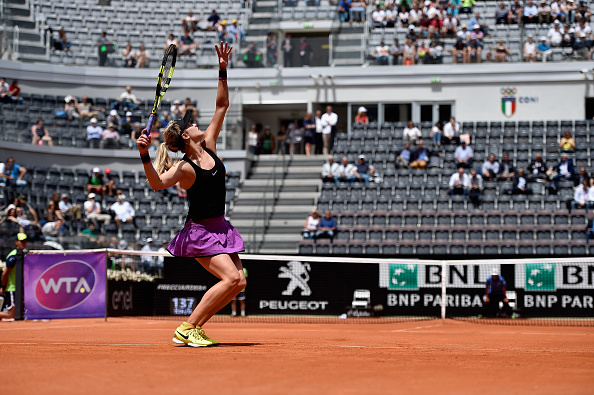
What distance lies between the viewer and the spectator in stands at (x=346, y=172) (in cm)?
2803

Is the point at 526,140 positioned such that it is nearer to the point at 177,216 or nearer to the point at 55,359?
the point at 177,216

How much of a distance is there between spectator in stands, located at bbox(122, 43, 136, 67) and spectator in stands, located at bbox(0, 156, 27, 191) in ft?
26.4

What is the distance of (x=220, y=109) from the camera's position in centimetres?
932

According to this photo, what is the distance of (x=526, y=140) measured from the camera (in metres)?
28.9

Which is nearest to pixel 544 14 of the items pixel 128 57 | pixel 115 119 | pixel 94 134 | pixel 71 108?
pixel 128 57

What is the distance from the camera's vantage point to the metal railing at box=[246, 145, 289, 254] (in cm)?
2658

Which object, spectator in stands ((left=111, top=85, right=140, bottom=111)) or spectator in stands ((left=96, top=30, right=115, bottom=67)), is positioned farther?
spectator in stands ((left=96, top=30, right=115, bottom=67))

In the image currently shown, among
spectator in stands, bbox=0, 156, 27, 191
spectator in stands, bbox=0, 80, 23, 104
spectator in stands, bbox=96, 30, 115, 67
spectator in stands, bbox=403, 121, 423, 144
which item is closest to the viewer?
spectator in stands, bbox=0, 156, 27, 191

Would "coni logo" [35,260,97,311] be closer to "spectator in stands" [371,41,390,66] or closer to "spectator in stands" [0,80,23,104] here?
"spectator in stands" [0,80,23,104]

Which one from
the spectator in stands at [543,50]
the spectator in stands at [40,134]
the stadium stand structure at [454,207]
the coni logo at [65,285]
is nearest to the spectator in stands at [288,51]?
the stadium stand structure at [454,207]

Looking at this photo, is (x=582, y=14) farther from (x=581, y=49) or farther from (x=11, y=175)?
(x=11, y=175)

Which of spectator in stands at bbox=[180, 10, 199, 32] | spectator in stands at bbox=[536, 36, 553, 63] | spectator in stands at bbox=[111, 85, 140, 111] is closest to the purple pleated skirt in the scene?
spectator in stands at bbox=[111, 85, 140, 111]

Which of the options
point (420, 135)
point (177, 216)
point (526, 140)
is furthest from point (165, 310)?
point (526, 140)

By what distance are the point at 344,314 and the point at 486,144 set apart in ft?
36.0
